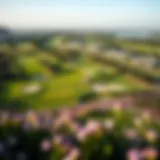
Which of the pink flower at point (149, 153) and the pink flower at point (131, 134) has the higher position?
the pink flower at point (131, 134)

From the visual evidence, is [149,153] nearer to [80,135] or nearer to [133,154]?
[133,154]

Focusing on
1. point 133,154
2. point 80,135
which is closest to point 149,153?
point 133,154

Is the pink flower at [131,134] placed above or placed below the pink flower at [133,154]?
above

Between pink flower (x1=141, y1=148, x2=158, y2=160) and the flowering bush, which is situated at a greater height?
the flowering bush

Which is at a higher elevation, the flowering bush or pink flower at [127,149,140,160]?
the flowering bush

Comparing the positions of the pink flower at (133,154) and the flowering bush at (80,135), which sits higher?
the flowering bush at (80,135)

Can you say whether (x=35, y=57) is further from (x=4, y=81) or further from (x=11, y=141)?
(x=11, y=141)

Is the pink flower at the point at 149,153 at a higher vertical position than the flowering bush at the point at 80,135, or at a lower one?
lower

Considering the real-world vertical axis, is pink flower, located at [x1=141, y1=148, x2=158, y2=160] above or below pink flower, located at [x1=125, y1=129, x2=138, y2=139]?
below

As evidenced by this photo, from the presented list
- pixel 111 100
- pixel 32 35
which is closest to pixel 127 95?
pixel 111 100
